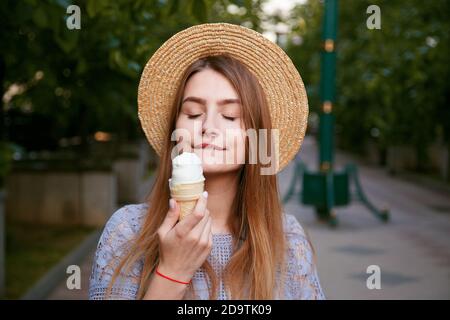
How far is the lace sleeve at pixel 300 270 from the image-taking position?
2.06m

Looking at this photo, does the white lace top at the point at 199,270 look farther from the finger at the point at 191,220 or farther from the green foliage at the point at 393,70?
the green foliage at the point at 393,70

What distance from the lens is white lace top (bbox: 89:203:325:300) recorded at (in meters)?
2.03

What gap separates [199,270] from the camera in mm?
2092

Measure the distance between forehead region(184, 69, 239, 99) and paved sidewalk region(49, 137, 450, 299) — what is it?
16.3 ft

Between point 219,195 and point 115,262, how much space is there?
0.39 m

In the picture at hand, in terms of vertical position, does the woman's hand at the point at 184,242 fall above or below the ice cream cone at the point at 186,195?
below

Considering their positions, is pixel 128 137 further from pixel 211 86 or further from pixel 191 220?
pixel 191 220

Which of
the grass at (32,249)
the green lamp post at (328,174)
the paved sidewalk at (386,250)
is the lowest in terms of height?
the paved sidewalk at (386,250)

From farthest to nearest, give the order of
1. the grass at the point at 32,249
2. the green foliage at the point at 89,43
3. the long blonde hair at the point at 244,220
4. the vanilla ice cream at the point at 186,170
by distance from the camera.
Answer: the grass at the point at 32,249, the green foliage at the point at 89,43, the long blonde hair at the point at 244,220, the vanilla ice cream at the point at 186,170

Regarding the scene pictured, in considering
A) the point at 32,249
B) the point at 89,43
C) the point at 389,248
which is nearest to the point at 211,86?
the point at 89,43

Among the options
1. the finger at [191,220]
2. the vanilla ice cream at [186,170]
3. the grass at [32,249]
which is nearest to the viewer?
the finger at [191,220]

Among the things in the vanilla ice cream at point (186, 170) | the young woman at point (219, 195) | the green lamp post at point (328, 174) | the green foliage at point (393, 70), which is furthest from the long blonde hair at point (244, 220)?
the green lamp post at point (328, 174)

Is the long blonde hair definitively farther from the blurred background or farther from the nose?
the blurred background
